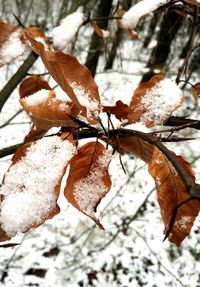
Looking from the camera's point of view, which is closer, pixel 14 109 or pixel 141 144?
pixel 141 144

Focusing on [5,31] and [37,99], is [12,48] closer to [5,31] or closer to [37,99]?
[5,31]

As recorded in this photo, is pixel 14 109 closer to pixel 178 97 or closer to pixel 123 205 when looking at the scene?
pixel 123 205

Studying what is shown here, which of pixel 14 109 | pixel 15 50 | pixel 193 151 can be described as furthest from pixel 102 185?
pixel 14 109

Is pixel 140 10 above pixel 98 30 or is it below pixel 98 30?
below

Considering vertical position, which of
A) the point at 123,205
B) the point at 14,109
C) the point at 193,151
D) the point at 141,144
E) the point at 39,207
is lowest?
the point at 39,207

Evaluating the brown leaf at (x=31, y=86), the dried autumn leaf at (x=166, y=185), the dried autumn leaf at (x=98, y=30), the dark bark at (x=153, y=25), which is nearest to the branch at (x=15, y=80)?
the brown leaf at (x=31, y=86)

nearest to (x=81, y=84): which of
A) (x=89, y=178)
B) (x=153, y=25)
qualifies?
(x=89, y=178)
